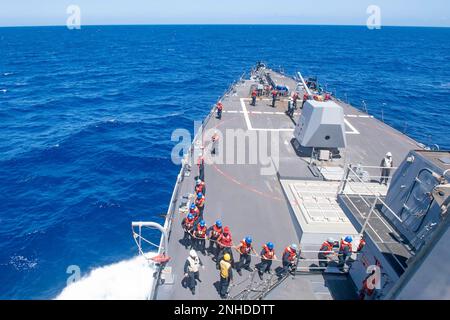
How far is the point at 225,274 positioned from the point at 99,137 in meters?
36.3

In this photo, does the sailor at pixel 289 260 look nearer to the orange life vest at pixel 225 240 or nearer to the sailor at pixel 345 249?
the sailor at pixel 345 249

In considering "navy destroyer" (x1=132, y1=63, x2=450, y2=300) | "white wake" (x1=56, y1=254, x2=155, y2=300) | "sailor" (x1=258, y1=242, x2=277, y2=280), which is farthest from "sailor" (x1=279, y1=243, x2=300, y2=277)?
"white wake" (x1=56, y1=254, x2=155, y2=300)

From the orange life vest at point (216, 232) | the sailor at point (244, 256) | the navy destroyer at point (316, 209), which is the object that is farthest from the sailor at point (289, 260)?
the orange life vest at point (216, 232)

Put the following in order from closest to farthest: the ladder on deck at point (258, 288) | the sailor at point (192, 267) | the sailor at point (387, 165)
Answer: the sailor at point (192, 267) → the ladder on deck at point (258, 288) → the sailor at point (387, 165)

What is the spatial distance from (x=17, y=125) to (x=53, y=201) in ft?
78.2

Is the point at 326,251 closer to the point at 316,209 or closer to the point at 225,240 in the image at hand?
the point at 316,209

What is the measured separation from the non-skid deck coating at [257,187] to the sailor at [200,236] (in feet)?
1.99

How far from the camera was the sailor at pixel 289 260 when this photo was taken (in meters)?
13.4

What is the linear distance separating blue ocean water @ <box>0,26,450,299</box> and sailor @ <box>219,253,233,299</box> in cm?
1277

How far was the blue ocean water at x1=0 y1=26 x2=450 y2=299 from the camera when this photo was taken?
23688 mm

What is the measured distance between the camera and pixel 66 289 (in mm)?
20312

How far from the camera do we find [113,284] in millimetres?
20922
